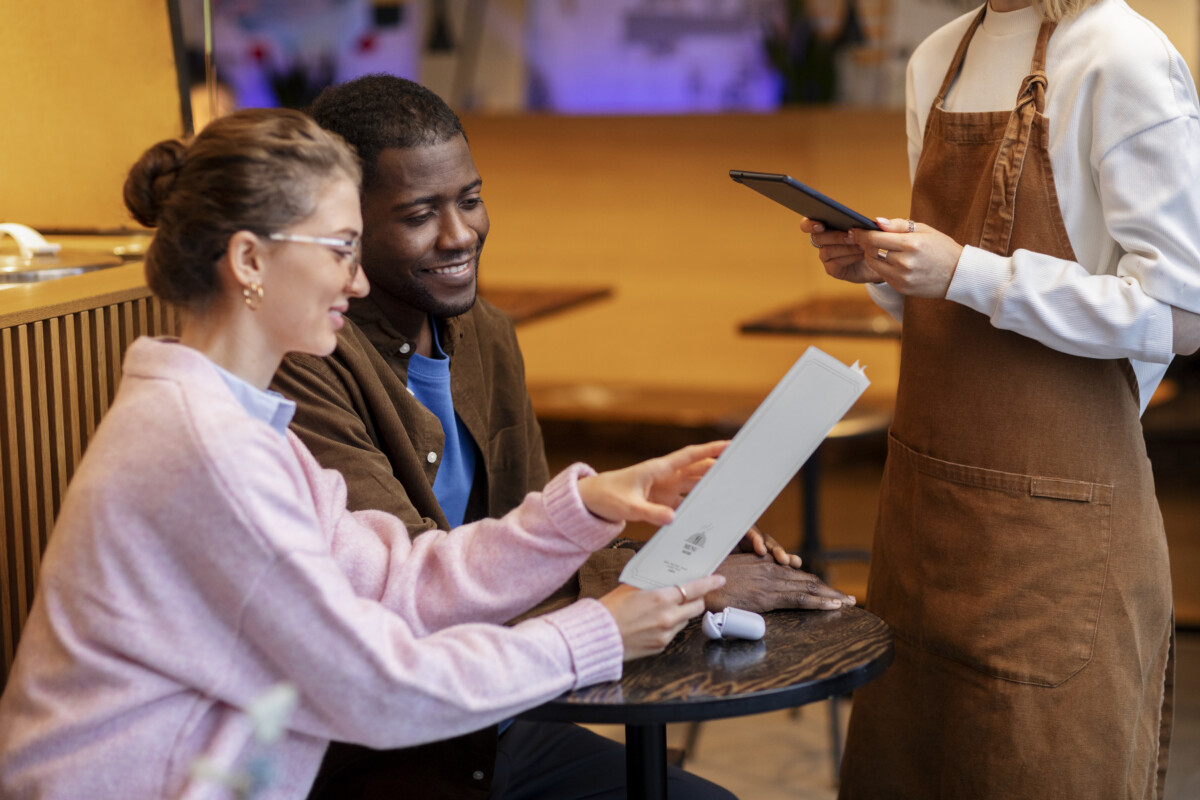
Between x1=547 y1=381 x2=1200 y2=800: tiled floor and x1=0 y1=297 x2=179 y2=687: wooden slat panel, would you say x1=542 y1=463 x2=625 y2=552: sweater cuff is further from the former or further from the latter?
x1=547 y1=381 x2=1200 y2=800: tiled floor

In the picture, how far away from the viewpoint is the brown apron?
1.63 meters

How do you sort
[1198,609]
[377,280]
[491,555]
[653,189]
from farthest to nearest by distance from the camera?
[653,189] → [1198,609] → [377,280] → [491,555]

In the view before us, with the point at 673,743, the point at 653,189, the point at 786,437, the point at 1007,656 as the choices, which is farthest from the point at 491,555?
the point at 653,189

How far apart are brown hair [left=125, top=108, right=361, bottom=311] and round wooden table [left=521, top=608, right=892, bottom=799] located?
0.57 meters

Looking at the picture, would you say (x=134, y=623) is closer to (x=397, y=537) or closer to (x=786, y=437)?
(x=397, y=537)

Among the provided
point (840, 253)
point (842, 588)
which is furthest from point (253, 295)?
point (842, 588)

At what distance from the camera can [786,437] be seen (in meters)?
1.27

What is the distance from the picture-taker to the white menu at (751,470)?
1246mm

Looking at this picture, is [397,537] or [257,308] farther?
[397,537]

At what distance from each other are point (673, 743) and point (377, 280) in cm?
200

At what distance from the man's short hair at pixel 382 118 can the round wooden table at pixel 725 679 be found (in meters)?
0.78

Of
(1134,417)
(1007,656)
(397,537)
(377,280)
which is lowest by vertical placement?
(1007,656)

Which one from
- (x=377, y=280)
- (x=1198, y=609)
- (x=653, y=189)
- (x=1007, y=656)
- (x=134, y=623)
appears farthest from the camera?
(x=653, y=189)

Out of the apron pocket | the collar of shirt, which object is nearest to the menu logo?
the collar of shirt
